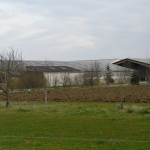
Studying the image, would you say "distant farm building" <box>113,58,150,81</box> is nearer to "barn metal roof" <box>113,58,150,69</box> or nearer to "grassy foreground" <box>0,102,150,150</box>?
"barn metal roof" <box>113,58,150,69</box>

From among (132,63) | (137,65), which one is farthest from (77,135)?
(137,65)

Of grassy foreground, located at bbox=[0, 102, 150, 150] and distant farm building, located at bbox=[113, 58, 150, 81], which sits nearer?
grassy foreground, located at bbox=[0, 102, 150, 150]

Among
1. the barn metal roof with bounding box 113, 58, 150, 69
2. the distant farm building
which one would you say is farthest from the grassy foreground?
the barn metal roof with bounding box 113, 58, 150, 69

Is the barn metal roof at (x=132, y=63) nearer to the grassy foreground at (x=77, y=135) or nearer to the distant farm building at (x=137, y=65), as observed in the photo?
the distant farm building at (x=137, y=65)

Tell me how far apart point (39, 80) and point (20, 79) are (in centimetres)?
317

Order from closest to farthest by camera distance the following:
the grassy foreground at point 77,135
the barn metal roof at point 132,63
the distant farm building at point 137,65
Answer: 1. the grassy foreground at point 77,135
2. the distant farm building at point 137,65
3. the barn metal roof at point 132,63

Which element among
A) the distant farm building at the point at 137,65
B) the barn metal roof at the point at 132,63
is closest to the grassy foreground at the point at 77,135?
the distant farm building at the point at 137,65

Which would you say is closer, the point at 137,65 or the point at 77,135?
the point at 77,135

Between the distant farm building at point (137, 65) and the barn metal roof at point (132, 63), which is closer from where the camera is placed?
the distant farm building at point (137, 65)

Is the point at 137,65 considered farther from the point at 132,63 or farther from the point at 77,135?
the point at 77,135

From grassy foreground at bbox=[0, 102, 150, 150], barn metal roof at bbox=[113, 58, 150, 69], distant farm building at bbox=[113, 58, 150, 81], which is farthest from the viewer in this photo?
barn metal roof at bbox=[113, 58, 150, 69]

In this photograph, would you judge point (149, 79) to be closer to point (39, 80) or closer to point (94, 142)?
point (39, 80)

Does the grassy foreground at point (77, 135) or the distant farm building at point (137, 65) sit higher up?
the distant farm building at point (137, 65)

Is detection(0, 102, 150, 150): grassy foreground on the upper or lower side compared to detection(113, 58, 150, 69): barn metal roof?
lower
